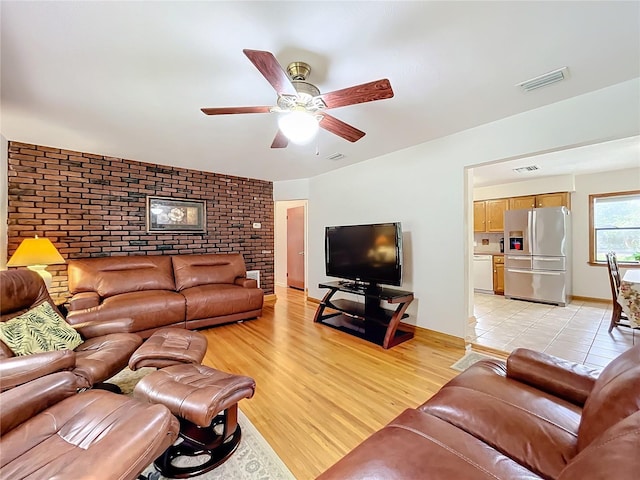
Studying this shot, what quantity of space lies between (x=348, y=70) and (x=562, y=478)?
7.07 feet

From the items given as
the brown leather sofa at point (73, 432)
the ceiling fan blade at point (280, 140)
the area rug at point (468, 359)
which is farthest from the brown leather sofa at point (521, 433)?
the ceiling fan blade at point (280, 140)

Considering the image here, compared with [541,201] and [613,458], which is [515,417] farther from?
[541,201]

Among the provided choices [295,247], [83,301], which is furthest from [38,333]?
[295,247]

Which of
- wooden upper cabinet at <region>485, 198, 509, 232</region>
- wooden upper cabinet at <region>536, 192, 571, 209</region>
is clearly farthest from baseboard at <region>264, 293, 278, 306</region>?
wooden upper cabinet at <region>536, 192, 571, 209</region>

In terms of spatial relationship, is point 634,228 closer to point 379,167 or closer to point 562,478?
point 379,167

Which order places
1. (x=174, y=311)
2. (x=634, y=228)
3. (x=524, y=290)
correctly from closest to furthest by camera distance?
(x=174, y=311) < (x=634, y=228) < (x=524, y=290)

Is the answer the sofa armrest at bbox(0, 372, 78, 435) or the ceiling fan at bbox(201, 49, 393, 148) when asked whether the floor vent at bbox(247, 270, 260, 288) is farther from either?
the sofa armrest at bbox(0, 372, 78, 435)

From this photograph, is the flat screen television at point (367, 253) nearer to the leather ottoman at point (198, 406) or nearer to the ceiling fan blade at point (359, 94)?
the ceiling fan blade at point (359, 94)

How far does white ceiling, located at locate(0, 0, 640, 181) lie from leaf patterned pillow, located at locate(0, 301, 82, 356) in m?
1.68

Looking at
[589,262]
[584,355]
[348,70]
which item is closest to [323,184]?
[348,70]

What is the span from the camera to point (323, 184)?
15.9 ft

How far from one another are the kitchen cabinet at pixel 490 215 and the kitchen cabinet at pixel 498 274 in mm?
644

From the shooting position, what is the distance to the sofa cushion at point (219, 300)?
3590mm

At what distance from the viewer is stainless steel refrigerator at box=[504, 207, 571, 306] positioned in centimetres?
479
